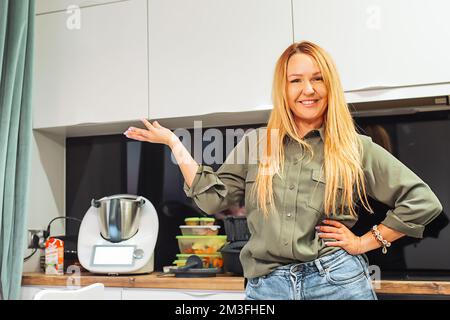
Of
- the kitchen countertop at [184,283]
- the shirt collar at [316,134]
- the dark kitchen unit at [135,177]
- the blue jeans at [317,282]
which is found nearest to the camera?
the blue jeans at [317,282]

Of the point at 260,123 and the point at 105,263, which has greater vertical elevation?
the point at 260,123

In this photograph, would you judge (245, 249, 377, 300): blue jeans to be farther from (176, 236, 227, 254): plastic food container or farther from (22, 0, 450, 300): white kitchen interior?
(176, 236, 227, 254): plastic food container

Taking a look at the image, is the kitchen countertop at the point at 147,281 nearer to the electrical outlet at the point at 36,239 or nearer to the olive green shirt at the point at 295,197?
the electrical outlet at the point at 36,239

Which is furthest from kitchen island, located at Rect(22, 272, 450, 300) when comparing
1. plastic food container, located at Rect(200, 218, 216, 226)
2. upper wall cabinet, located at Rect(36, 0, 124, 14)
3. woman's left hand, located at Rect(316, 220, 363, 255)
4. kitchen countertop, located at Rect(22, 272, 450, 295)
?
upper wall cabinet, located at Rect(36, 0, 124, 14)

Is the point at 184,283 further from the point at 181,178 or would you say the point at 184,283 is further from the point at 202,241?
the point at 181,178

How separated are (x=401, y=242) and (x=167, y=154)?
41.3 inches

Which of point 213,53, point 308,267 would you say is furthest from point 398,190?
point 213,53

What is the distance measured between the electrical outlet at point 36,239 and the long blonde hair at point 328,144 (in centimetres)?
122

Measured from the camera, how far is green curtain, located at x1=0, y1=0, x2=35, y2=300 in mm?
2020

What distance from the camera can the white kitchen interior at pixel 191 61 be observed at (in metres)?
1.80

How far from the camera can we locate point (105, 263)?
201 cm

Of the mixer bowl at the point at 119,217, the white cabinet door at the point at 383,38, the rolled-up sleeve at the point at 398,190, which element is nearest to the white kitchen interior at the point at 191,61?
the white cabinet door at the point at 383,38
